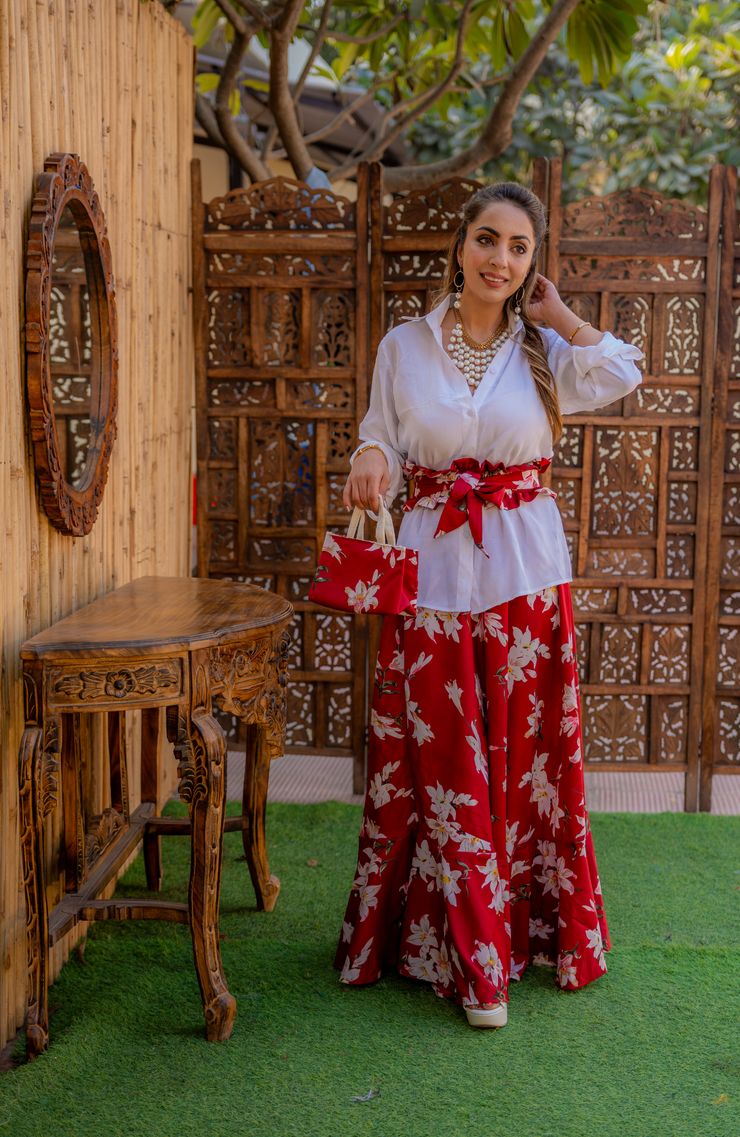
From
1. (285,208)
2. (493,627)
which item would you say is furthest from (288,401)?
(493,627)

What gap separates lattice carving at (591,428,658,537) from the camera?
3.62 metres

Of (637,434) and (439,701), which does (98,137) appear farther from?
(637,434)

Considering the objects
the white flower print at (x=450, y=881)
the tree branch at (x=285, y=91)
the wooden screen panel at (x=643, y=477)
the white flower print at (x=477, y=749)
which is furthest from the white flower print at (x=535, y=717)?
the tree branch at (x=285, y=91)

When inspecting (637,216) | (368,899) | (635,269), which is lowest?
(368,899)

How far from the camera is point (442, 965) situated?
243cm

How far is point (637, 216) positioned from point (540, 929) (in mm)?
2454

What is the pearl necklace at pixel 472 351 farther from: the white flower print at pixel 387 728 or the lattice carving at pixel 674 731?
the lattice carving at pixel 674 731

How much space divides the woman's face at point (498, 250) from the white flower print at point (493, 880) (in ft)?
4.43

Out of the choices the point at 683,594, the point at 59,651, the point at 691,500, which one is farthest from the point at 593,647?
the point at 59,651

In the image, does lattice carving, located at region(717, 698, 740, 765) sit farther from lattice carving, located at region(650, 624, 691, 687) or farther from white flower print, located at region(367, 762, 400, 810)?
white flower print, located at region(367, 762, 400, 810)

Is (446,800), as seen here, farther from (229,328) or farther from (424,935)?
(229,328)

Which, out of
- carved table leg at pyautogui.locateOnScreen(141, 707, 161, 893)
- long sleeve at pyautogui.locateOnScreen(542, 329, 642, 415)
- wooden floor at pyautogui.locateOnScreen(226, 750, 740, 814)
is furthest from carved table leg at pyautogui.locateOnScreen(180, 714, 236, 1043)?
wooden floor at pyautogui.locateOnScreen(226, 750, 740, 814)

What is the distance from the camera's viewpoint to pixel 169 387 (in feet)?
11.5

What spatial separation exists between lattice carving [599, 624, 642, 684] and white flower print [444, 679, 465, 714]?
1490mm
